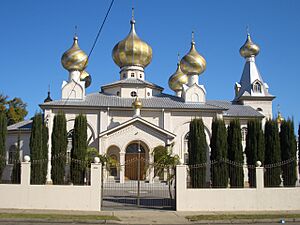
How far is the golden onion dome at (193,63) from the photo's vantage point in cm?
3694

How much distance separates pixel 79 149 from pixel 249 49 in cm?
2892

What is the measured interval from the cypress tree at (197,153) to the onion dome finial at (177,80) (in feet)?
76.1

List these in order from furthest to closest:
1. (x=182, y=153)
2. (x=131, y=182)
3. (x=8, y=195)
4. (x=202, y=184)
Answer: (x=182, y=153) < (x=131, y=182) < (x=202, y=184) < (x=8, y=195)

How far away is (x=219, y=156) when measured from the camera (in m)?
20.0

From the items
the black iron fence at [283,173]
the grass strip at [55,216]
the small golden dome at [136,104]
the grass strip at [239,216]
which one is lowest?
the grass strip at [239,216]

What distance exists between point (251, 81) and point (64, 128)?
26221 mm

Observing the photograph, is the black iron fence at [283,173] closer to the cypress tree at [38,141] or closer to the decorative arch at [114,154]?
the cypress tree at [38,141]

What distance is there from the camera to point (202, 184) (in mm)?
19031

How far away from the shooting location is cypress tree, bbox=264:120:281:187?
64.2 feet

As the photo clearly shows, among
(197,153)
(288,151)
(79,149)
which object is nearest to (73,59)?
(79,149)

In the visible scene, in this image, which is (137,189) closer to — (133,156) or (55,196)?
(55,196)

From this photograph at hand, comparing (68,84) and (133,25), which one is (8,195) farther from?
(133,25)

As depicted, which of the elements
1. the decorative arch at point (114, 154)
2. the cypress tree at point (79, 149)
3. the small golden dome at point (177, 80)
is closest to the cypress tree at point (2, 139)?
the cypress tree at point (79, 149)

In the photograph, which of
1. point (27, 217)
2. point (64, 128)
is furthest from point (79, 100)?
point (27, 217)
